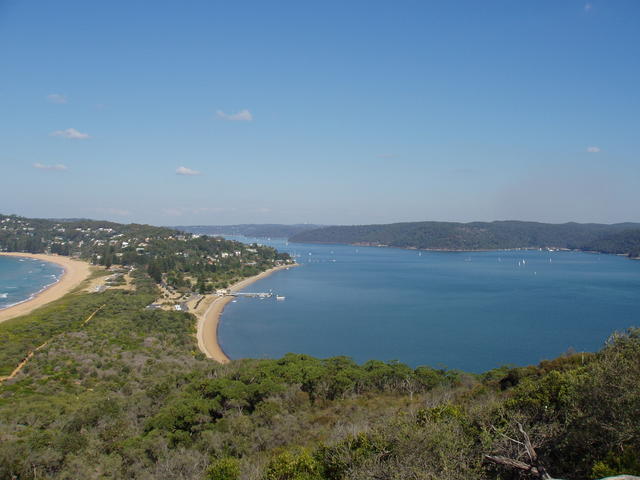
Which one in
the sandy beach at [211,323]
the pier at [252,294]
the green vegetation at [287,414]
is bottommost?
the sandy beach at [211,323]

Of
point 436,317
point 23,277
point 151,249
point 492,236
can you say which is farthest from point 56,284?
point 492,236

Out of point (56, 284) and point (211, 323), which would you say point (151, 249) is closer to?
point (56, 284)

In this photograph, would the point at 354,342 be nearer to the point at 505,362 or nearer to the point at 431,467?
the point at 505,362

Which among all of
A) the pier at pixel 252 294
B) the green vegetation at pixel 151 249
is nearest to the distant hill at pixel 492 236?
the green vegetation at pixel 151 249

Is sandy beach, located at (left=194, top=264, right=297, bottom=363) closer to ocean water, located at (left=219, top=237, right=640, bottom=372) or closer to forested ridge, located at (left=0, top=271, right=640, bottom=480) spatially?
ocean water, located at (left=219, top=237, right=640, bottom=372)

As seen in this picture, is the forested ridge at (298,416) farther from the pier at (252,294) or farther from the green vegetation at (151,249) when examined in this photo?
the green vegetation at (151,249)
